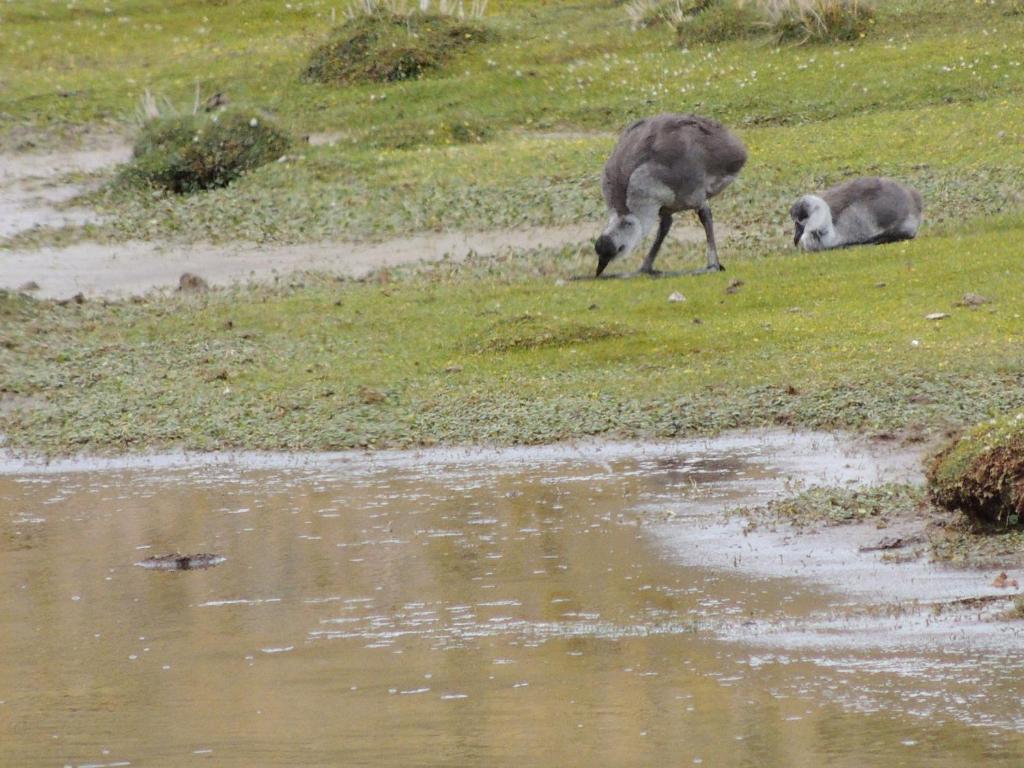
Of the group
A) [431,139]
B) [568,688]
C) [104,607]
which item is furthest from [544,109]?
[568,688]

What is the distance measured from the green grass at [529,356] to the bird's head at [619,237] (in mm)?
398

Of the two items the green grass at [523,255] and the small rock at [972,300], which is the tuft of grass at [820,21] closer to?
the green grass at [523,255]

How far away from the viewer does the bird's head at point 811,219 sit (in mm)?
18547

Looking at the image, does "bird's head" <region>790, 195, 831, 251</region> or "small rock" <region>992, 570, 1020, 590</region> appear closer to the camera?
"small rock" <region>992, 570, 1020, 590</region>

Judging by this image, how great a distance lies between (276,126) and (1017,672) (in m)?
20.5

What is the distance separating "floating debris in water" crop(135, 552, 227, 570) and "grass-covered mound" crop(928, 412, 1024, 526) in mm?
3629

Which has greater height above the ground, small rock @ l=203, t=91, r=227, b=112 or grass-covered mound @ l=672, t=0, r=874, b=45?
grass-covered mound @ l=672, t=0, r=874, b=45

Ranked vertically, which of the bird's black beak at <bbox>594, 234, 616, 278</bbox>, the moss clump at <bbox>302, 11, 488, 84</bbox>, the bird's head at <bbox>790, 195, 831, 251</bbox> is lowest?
the bird's black beak at <bbox>594, 234, 616, 278</bbox>

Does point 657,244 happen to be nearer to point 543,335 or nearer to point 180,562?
point 543,335

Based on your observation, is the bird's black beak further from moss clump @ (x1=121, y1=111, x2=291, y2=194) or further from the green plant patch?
moss clump @ (x1=121, y1=111, x2=291, y2=194)

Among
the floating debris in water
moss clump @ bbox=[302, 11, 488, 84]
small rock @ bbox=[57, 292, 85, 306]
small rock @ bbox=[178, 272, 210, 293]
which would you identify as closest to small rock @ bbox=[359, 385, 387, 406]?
the floating debris in water

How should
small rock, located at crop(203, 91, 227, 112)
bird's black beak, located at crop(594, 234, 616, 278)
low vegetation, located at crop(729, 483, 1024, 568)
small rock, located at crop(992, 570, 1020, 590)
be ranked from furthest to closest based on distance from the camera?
small rock, located at crop(203, 91, 227, 112) < bird's black beak, located at crop(594, 234, 616, 278) < low vegetation, located at crop(729, 483, 1024, 568) < small rock, located at crop(992, 570, 1020, 590)

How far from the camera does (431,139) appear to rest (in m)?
26.2

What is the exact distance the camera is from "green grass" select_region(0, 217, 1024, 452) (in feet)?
41.4
